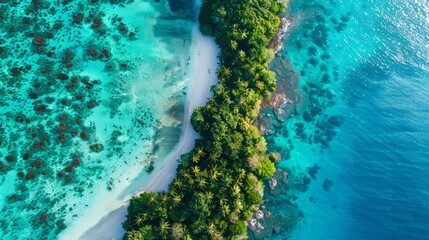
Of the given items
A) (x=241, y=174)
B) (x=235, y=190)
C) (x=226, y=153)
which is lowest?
(x=235, y=190)

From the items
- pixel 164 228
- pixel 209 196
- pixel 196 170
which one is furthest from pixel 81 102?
pixel 209 196

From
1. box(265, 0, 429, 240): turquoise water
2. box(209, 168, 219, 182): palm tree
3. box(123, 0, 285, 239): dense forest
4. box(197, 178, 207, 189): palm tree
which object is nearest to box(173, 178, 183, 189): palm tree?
box(123, 0, 285, 239): dense forest

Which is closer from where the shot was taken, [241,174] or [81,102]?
[241,174]

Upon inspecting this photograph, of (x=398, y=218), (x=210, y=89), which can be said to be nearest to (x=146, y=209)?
(x=210, y=89)

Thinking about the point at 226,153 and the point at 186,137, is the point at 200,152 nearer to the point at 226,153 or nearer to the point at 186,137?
the point at 226,153

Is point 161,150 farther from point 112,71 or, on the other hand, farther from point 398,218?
point 398,218

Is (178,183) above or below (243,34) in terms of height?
below

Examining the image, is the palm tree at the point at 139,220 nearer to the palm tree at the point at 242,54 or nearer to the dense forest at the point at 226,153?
the dense forest at the point at 226,153

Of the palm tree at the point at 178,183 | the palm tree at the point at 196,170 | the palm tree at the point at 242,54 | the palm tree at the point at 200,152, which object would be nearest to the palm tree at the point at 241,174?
the palm tree at the point at 196,170
